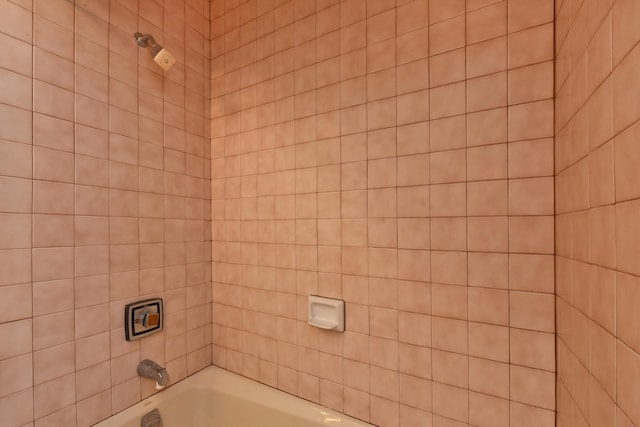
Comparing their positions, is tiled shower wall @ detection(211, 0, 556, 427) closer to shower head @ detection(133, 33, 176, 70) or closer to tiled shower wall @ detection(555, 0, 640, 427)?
tiled shower wall @ detection(555, 0, 640, 427)

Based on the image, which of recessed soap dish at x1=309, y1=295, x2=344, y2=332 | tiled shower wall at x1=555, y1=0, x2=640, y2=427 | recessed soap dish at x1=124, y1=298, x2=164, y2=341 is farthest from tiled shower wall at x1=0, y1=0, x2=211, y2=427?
tiled shower wall at x1=555, y1=0, x2=640, y2=427

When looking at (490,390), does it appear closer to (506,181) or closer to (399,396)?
(399,396)

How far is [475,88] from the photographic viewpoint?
105cm

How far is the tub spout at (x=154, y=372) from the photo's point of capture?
135cm

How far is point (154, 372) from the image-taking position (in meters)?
1.38

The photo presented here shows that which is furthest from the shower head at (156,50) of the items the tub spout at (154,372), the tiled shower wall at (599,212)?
the tiled shower wall at (599,212)

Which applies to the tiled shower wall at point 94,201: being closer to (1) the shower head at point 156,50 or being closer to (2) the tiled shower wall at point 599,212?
(1) the shower head at point 156,50

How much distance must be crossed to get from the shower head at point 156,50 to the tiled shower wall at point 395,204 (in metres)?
0.35

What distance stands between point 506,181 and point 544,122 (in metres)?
0.21

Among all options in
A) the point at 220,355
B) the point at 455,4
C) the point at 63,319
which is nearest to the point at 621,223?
the point at 455,4

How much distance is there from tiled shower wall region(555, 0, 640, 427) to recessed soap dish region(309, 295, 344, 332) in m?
0.75

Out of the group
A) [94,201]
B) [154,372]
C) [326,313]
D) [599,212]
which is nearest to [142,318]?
[154,372]

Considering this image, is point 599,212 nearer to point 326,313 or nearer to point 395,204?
point 395,204

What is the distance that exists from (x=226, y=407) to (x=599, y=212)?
1727 millimetres
